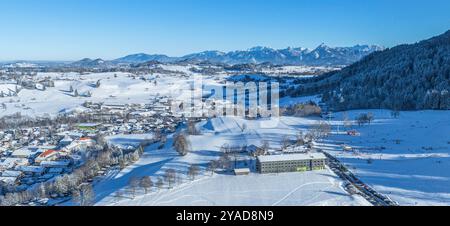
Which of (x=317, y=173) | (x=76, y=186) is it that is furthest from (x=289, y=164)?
(x=76, y=186)

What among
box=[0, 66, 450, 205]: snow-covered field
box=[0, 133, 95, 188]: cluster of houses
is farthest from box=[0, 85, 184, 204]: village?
box=[0, 66, 450, 205]: snow-covered field

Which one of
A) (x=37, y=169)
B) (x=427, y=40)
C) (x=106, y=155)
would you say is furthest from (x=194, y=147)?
(x=427, y=40)

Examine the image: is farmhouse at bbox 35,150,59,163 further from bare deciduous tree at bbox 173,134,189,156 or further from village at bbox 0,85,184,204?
bare deciduous tree at bbox 173,134,189,156

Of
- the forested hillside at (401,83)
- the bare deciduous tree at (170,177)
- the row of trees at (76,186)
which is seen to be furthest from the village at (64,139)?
the forested hillside at (401,83)

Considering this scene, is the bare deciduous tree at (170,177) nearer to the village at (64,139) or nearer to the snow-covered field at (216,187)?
the snow-covered field at (216,187)

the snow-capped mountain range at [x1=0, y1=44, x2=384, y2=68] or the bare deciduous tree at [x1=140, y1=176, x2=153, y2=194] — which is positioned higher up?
the snow-capped mountain range at [x1=0, y1=44, x2=384, y2=68]

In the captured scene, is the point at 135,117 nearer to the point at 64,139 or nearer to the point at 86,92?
the point at 64,139

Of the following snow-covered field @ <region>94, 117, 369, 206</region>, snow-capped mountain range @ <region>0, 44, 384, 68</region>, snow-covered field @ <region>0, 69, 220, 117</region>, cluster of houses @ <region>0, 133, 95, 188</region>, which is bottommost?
cluster of houses @ <region>0, 133, 95, 188</region>
